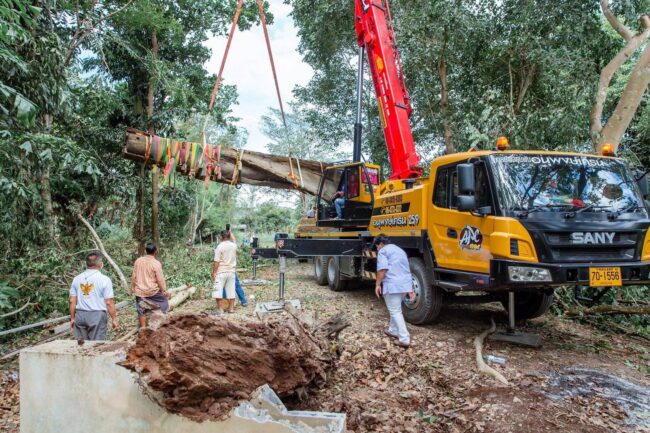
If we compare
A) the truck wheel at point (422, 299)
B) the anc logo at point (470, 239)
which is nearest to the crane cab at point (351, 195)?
→ the truck wheel at point (422, 299)

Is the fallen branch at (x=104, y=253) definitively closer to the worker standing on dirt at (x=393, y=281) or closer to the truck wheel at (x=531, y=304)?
the worker standing on dirt at (x=393, y=281)

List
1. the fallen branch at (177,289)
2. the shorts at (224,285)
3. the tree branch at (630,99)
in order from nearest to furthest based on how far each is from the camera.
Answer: the shorts at (224,285)
the tree branch at (630,99)
the fallen branch at (177,289)

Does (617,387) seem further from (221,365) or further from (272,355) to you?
(221,365)

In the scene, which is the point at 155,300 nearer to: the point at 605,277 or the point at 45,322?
the point at 45,322

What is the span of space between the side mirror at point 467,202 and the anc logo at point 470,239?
304 millimetres

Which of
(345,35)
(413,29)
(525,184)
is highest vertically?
(345,35)

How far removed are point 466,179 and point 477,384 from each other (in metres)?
2.22

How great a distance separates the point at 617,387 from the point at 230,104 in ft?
41.5

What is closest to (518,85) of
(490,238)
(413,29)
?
(413,29)

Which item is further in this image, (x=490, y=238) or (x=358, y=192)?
(x=358, y=192)

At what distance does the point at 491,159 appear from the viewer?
5133mm

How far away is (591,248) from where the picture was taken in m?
4.65

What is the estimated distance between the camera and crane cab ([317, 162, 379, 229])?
8.52 m

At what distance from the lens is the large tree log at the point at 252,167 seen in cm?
758
